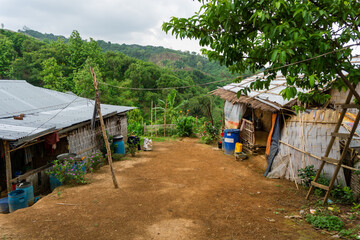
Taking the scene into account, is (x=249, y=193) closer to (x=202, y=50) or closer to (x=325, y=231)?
(x=325, y=231)

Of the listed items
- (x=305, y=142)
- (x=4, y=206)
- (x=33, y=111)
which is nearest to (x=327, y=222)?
(x=305, y=142)

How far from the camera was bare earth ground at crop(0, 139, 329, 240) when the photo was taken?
444 centimetres

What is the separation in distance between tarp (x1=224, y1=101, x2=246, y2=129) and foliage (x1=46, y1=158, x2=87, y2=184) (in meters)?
7.52

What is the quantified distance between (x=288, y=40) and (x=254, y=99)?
6301 millimetres

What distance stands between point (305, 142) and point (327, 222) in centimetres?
282

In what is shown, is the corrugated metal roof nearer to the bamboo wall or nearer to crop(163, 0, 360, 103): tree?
the bamboo wall

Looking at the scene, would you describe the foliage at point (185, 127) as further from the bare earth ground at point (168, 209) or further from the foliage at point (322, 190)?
the foliage at point (322, 190)

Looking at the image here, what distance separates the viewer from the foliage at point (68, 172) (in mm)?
7008

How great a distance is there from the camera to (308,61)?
3.28 metres

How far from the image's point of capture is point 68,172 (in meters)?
7.06

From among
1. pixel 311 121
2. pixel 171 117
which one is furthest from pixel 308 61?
pixel 171 117

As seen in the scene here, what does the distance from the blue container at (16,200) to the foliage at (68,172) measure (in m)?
1.07

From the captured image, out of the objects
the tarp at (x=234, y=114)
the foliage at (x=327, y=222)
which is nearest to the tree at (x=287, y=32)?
the foliage at (x=327, y=222)

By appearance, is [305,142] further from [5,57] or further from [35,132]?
[5,57]
